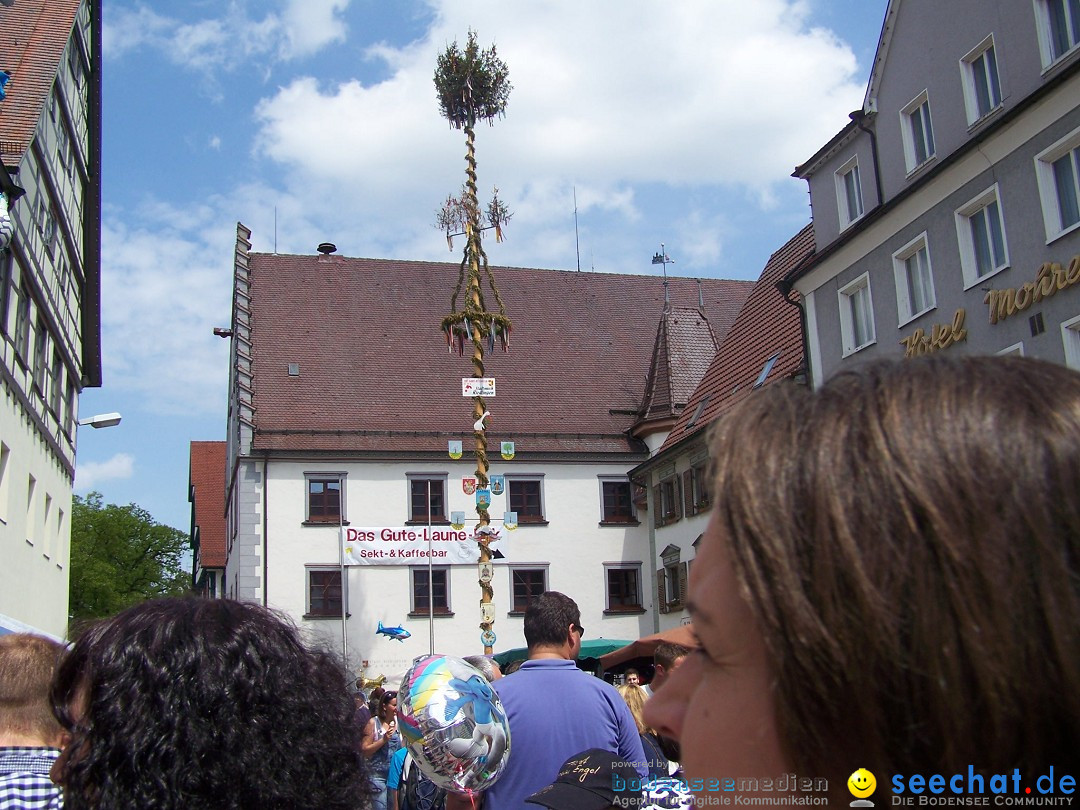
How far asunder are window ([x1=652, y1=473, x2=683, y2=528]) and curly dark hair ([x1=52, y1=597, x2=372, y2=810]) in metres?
30.7

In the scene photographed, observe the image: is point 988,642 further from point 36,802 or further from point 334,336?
point 334,336

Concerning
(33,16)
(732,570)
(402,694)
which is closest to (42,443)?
(33,16)

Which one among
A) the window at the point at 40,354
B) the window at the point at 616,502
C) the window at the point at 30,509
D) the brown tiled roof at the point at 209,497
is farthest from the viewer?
the brown tiled roof at the point at 209,497

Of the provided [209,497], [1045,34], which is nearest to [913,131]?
[1045,34]

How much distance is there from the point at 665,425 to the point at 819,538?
34568mm

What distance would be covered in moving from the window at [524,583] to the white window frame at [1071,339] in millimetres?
21148

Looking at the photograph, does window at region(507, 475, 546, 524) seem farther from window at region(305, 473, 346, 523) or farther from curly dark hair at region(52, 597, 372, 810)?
curly dark hair at region(52, 597, 372, 810)

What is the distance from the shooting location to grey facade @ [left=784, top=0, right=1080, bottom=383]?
15438mm

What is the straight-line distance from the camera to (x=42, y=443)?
22.6 m

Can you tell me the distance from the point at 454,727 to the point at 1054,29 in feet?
50.3

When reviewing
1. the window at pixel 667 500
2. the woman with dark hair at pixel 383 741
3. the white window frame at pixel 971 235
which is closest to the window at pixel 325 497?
the window at pixel 667 500

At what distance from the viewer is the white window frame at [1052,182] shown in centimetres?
1513

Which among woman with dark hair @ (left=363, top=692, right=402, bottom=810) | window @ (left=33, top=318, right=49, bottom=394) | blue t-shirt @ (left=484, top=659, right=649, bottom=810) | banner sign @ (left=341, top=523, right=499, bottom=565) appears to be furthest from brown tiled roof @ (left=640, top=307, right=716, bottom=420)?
blue t-shirt @ (left=484, top=659, right=649, bottom=810)

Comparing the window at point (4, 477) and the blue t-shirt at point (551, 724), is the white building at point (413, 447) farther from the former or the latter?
the blue t-shirt at point (551, 724)
